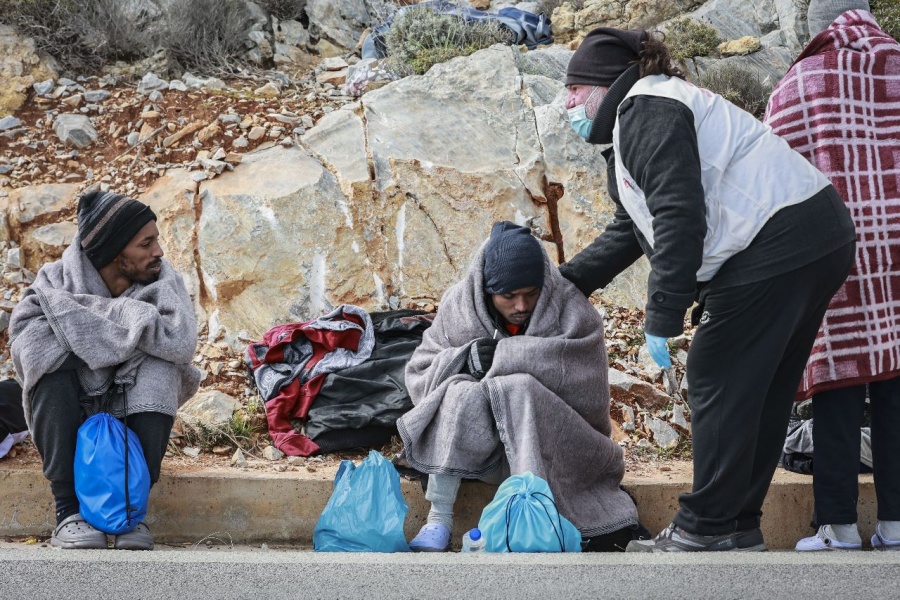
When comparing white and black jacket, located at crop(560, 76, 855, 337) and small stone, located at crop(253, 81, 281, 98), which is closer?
white and black jacket, located at crop(560, 76, 855, 337)

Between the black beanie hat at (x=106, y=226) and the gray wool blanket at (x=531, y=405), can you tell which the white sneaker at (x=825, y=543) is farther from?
the black beanie hat at (x=106, y=226)

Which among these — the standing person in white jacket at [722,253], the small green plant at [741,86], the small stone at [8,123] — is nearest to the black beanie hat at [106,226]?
the standing person in white jacket at [722,253]

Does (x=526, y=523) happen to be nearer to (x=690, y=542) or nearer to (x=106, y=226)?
(x=690, y=542)

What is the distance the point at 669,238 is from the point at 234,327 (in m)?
3.20

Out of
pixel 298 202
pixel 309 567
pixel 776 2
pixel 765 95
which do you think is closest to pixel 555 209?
pixel 298 202

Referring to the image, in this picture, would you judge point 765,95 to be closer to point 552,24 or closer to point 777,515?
point 552,24

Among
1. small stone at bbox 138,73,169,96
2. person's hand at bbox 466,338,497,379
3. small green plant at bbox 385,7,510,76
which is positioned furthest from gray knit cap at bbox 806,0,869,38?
small stone at bbox 138,73,169,96

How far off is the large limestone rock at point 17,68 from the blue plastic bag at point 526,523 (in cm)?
511

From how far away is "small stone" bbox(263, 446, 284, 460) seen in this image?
428 cm

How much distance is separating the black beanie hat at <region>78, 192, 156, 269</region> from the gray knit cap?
2.64 meters

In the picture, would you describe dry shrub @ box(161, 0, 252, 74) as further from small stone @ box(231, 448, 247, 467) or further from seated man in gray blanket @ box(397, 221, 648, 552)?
seated man in gray blanket @ box(397, 221, 648, 552)

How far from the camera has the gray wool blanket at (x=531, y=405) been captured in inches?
133

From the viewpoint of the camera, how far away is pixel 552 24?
898 cm

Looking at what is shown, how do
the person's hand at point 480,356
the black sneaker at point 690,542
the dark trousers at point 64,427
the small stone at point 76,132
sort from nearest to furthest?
1. the black sneaker at point 690,542
2. the dark trousers at point 64,427
3. the person's hand at point 480,356
4. the small stone at point 76,132
